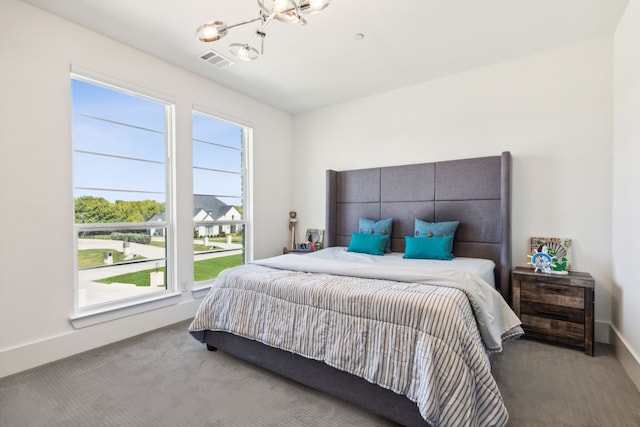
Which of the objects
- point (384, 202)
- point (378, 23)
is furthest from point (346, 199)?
point (378, 23)

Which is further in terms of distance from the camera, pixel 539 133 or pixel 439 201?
pixel 439 201

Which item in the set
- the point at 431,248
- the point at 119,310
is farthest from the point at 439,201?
the point at 119,310

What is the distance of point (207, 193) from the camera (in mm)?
3750

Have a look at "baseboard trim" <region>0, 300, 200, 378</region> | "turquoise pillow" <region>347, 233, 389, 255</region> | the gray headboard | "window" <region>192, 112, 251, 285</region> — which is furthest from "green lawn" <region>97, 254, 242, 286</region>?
"turquoise pillow" <region>347, 233, 389, 255</region>

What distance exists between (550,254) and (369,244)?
1730 mm

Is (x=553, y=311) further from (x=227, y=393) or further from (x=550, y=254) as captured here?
(x=227, y=393)

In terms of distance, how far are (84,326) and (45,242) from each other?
0.79m

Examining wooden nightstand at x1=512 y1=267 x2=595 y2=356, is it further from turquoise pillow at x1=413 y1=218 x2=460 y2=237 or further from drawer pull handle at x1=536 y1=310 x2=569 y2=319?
turquoise pillow at x1=413 y1=218 x2=460 y2=237

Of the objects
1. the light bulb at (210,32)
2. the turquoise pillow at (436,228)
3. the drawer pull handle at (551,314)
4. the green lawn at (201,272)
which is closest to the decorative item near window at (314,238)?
the green lawn at (201,272)

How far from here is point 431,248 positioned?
3.11 meters

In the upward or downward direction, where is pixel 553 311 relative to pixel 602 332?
upward

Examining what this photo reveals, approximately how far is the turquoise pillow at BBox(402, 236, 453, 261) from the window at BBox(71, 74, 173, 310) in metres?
2.65

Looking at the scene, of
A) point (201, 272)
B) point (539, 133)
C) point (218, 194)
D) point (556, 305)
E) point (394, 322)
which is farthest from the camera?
point (218, 194)

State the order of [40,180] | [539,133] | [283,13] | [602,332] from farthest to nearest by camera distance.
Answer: [539,133]
[602,332]
[40,180]
[283,13]
